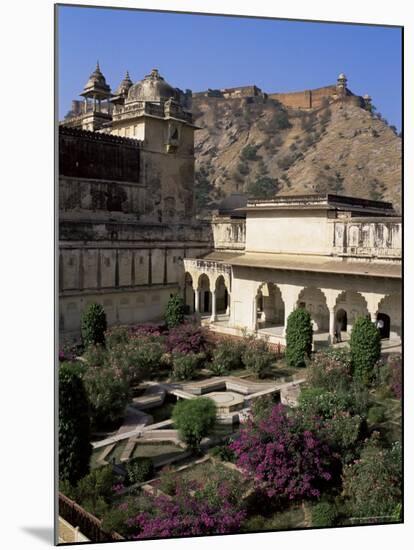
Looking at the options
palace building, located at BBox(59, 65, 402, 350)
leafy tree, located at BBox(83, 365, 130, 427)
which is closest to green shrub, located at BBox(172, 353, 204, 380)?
leafy tree, located at BBox(83, 365, 130, 427)

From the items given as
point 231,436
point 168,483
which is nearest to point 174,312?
point 231,436

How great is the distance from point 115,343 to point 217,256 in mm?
8888

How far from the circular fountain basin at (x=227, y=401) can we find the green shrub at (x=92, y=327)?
14.5 ft

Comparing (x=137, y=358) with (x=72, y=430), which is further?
(x=137, y=358)

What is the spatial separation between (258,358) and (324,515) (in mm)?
7720

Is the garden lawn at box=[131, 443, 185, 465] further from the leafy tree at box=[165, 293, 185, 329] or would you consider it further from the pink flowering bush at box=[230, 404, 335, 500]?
the leafy tree at box=[165, 293, 185, 329]

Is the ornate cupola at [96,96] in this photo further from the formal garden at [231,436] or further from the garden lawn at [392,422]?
the garden lawn at [392,422]

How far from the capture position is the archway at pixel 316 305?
19672mm

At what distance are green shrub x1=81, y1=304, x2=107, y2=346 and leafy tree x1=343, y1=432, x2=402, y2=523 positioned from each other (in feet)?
32.4

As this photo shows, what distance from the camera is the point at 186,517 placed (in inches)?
300

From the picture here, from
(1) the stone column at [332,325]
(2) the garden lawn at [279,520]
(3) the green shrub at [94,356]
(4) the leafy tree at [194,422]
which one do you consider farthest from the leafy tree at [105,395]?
(1) the stone column at [332,325]

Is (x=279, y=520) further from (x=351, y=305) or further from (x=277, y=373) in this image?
(x=351, y=305)

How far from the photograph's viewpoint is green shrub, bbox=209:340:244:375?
16188 millimetres

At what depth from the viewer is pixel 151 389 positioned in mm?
14758
